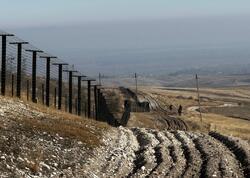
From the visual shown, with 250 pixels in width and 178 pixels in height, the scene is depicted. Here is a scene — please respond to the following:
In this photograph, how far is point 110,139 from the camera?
30.4 metres

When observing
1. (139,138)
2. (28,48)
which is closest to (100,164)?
(139,138)

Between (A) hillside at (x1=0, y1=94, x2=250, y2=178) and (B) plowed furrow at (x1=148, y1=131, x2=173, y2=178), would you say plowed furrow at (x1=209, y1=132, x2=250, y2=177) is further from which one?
(B) plowed furrow at (x1=148, y1=131, x2=173, y2=178)

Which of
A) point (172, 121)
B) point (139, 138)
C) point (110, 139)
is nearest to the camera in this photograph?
point (110, 139)

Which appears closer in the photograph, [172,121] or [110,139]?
[110,139]

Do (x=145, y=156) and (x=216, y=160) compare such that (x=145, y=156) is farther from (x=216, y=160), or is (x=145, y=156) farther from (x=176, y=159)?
(x=216, y=160)

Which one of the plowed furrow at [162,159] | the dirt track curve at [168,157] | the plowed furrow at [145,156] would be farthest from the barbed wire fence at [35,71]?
the plowed furrow at [162,159]

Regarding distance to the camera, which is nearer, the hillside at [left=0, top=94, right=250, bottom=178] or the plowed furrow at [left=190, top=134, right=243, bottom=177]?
the hillside at [left=0, top=94, right=250, bottom=178]

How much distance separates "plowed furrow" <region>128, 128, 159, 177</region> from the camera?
23430mm

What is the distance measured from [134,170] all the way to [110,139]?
22.2 feet

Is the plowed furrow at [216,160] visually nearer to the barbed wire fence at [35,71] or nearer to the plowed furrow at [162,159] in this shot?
the plowed furrow at [162,159]

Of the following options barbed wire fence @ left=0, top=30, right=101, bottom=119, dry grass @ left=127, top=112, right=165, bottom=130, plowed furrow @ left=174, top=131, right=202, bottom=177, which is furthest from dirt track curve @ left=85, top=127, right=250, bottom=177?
dry grass @ left=127, top=112, right=165, bottom=130

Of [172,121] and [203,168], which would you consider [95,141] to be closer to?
[203,168]

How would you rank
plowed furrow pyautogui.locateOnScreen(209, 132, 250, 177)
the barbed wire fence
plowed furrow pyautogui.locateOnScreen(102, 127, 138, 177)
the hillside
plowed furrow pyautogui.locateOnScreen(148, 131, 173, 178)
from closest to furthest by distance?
the hillside
plowed furrow pyautogui.locateOnScreen(102, 127, 138, 177)
plowed furrow pyautogui.locateOnScreen(148, 131, 173, 178)
plowed furrow pyautogui.locateOnScreen(209, 132, 250, 177)
the barbed wire fence

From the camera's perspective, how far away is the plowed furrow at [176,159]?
2350 cm
